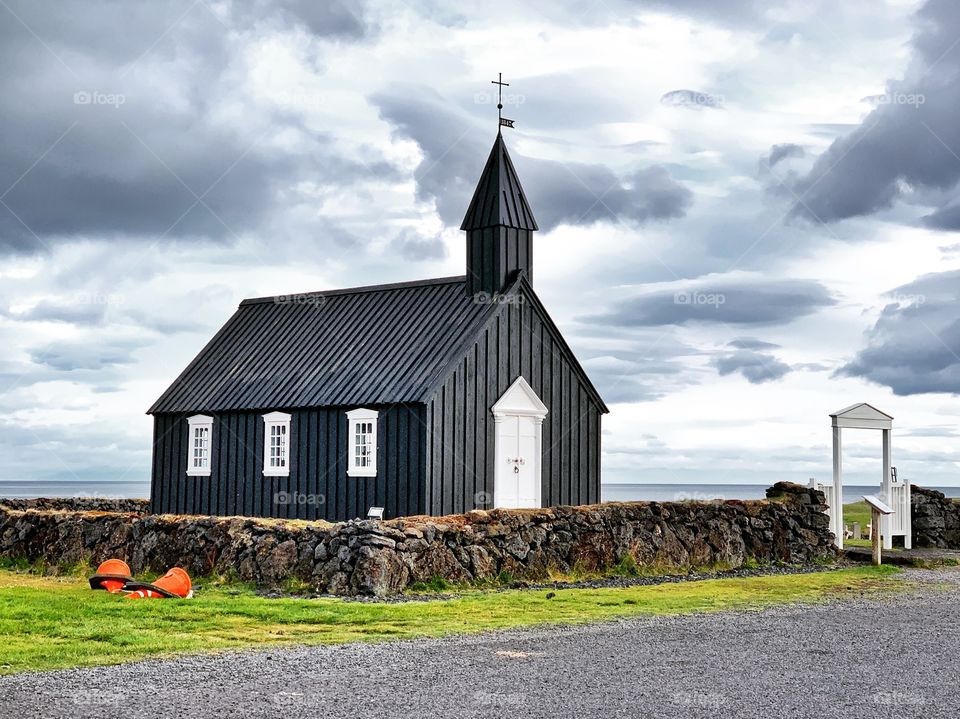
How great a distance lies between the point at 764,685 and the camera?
1045 centimetres

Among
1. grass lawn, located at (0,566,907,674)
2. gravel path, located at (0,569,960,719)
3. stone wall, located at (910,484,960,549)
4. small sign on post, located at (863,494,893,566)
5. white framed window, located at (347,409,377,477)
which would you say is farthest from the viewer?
stone wall, located at (910,484,960,549)

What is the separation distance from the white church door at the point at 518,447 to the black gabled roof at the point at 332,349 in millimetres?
1871

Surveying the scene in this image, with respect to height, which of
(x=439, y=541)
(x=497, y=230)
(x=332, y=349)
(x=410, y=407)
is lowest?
(x=439, y=541)

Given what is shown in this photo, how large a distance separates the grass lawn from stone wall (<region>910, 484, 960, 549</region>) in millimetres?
9943

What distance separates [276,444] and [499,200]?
305 inches

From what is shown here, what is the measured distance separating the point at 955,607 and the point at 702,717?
9190 mm

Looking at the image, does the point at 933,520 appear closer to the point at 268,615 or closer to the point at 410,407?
the point at 410,407

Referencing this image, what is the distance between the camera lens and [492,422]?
25.2 metres

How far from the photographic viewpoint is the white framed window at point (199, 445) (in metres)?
29.0

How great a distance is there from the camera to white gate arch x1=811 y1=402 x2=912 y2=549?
25.7 metres

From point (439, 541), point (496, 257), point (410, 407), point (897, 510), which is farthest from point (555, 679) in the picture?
point (897, 510)

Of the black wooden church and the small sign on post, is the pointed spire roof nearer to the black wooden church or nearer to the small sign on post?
the black wooden church

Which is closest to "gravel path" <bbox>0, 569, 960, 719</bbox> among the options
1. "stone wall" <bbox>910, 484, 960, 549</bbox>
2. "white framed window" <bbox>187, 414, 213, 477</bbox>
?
"stone wall" <bbox>910, 484, 960, 549</bbox>

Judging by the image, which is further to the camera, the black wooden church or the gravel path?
the black wooden church
